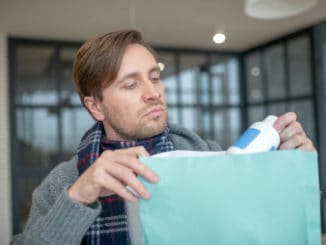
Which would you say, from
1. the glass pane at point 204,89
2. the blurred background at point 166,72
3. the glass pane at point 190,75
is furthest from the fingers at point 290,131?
the glass pane at point 204,89

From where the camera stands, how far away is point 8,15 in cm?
281

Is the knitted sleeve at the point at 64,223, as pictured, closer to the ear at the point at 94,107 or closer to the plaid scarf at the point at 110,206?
the plaid scarf at the point at 110,206

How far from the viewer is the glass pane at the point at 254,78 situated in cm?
449

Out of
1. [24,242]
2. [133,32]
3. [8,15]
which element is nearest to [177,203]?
[24,242]

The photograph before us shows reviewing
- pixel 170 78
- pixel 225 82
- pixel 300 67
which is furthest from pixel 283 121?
pixel 225 82

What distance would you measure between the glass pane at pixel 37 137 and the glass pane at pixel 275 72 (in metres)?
2.79

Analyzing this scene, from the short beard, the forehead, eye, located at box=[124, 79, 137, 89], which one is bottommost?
the short beard

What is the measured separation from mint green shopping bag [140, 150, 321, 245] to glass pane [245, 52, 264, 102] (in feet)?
13.9

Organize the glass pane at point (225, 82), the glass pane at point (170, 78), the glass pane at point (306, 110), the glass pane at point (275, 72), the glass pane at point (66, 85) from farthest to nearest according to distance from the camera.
Answer: the glass pane at point (225, 82) → the glass pane at point (170, 78) → the glass pane at point (275, 72) → the glass pane at point (66, 85) → the glass pane at point (306, 110)

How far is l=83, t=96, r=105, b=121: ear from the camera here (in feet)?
2.63

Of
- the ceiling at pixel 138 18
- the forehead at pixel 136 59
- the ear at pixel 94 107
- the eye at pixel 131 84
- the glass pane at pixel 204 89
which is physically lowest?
the ear at pixel 94 107

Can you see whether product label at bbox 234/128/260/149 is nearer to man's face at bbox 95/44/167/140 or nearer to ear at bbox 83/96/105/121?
man's face at bbox 95/44/167/140

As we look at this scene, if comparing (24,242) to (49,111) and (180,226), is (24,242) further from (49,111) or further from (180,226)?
(49,111)

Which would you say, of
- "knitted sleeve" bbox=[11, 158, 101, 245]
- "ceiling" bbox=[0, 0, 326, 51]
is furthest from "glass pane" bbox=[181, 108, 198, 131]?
"knitted sleeve" bbox=[11, 158, 101, 245]
